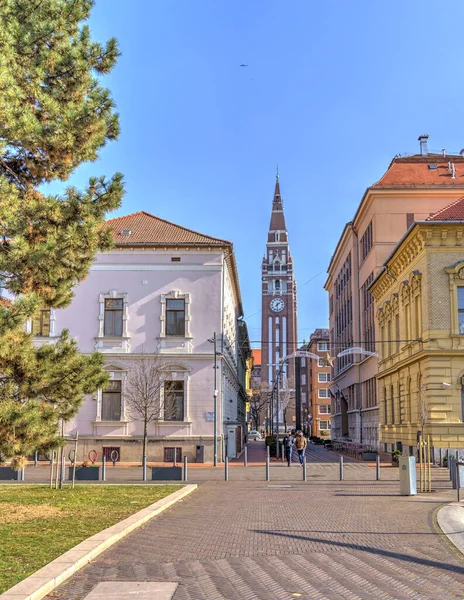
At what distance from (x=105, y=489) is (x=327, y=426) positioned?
102128mm

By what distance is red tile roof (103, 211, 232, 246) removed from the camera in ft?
116

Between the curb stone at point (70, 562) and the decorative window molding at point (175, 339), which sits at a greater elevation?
the decorative window molding at point (175, 339)

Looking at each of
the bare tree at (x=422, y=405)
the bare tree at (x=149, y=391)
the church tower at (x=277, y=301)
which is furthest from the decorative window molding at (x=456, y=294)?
the church tower at (x=277, y=301)

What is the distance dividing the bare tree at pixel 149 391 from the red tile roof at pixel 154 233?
6057 mm

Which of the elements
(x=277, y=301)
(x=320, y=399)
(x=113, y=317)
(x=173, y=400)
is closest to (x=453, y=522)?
(x=173, y=400)

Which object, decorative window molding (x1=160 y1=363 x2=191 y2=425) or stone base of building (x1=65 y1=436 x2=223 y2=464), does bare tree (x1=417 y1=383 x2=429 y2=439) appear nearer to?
stone base of building (x1=65 y1=436 x2=223 y2=464)

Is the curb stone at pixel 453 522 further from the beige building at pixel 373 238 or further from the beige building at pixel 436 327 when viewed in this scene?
the beige building at pixel 373 238

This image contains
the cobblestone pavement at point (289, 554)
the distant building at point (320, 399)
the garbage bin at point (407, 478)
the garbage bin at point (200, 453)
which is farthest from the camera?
the distant building at point (320, 399)

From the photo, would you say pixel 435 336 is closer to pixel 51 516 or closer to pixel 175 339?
pixel 175 339

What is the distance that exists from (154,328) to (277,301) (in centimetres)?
10098

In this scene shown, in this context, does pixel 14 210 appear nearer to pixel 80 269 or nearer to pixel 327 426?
pixel 80 269

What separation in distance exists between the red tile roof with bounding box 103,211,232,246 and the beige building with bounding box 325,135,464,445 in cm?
1336

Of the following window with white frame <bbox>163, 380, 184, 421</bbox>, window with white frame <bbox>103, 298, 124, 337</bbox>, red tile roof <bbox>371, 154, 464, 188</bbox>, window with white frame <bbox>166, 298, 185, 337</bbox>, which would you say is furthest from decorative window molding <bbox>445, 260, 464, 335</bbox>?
red tile roof <bbox>371, 154, 464, 188</bbox>

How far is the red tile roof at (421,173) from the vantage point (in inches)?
1908
